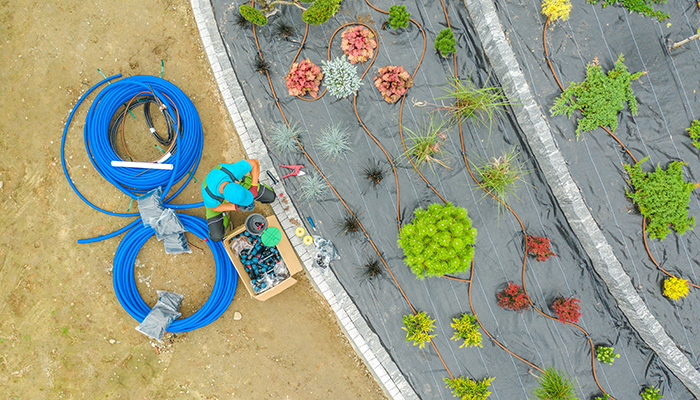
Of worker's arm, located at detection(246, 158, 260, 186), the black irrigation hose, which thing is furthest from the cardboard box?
the black irrigation hose

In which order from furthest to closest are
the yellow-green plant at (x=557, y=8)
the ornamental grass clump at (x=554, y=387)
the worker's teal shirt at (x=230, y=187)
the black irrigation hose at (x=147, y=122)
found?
the black irrigation hose at (x=147, y=122) < the ornamental grass clump at (x=554, y=387) < the yellow-green plant at (x=557, y=8) < the worker's teal shirt at (x=230, y=187)

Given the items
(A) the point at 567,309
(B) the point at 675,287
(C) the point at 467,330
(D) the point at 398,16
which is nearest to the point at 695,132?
(B) the point at 675,287

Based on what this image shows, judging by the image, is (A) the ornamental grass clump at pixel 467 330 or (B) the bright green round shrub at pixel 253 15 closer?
(B) the bright green round shrub at pixel 253 15

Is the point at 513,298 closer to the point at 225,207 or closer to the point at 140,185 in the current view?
the point at 225,207

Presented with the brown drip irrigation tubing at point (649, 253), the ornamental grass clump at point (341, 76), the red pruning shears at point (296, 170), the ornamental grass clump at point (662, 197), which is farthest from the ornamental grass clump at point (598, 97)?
the red pruning shears at point (296, 170)

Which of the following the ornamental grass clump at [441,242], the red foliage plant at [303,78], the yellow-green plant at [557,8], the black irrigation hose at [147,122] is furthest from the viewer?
the black irrigation hose at [147,122]

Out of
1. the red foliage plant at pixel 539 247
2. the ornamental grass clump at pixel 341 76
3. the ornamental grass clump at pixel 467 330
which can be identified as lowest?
the ornamental grass clump at pixel 467 330

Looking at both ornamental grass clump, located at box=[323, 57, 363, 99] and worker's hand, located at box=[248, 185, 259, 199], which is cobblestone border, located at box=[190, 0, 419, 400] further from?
ornamental grass clump, located at box=[323, 57, 363, 99]

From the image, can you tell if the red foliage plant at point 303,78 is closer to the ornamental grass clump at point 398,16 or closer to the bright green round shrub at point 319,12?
the bright green round shrub at point 319,12
